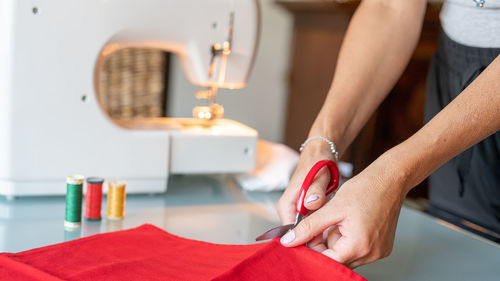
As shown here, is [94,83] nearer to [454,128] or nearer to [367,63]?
[367,63]

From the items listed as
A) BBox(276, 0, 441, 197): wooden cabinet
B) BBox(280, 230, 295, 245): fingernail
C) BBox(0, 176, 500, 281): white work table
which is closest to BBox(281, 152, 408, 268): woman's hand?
BBox(280, 230, 295, 245): fingernail

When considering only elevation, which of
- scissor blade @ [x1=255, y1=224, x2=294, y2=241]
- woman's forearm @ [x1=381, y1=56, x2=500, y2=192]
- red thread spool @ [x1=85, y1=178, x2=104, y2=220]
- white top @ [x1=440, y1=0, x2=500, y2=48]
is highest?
white top @ [x1=440, y1=0, x2=500, y2=48]

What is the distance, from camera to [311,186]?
91 cm

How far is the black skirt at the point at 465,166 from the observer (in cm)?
114

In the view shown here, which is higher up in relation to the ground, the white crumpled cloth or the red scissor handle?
the red scissor handle

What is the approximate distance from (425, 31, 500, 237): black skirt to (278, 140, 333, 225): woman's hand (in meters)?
0.35

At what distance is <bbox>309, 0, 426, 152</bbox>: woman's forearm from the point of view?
1.08 meters

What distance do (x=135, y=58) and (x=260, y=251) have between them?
Result: 2.73 meters

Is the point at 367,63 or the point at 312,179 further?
the point at 367,63

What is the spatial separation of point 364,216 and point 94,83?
0.78 meters

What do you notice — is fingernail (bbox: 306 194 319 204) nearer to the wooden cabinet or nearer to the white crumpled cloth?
the white crumpled cloth

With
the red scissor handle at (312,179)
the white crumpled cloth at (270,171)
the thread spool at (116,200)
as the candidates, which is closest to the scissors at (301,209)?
the red scissor handle at (312,179)

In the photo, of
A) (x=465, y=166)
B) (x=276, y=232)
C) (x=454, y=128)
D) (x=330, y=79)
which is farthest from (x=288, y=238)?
(x=330, y=79)

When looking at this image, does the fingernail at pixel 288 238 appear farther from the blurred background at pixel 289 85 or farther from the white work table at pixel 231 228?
the blurred background at pixel 289 85
